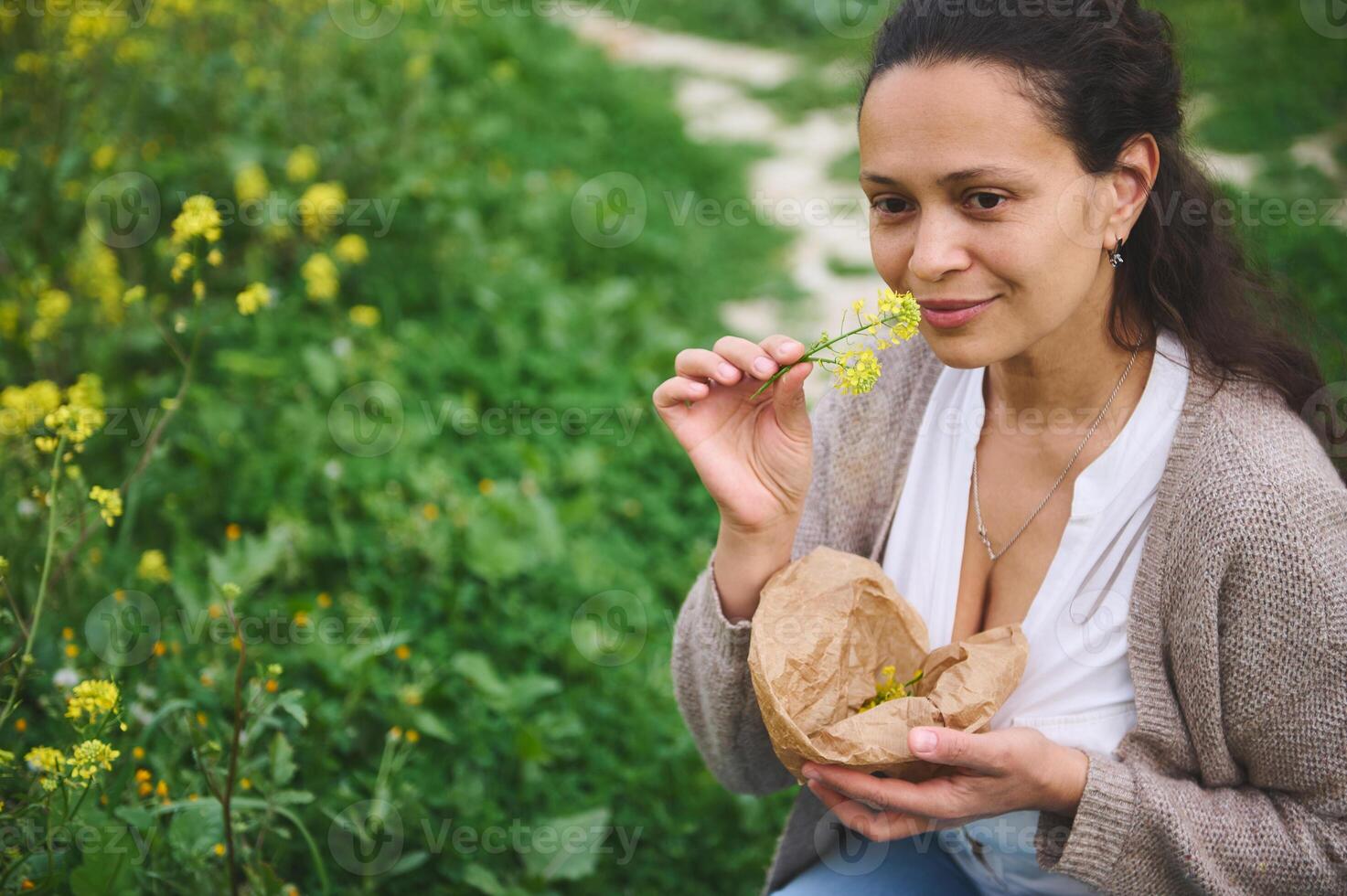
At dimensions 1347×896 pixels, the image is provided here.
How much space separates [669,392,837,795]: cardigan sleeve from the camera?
1.72 meters

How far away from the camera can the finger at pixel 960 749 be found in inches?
54.2

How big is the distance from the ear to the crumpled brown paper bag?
625mm

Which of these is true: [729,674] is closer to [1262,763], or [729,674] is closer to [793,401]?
[793,401]

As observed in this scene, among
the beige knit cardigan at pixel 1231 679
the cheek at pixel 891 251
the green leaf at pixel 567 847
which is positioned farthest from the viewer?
the green leaf at pixel 567 847

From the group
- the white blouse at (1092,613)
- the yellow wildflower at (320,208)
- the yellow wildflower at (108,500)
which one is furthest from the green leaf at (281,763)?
the yellow wildflower at (320,208)

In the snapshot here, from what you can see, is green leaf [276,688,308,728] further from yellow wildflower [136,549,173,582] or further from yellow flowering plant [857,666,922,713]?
yellow wildflower [136,549,173,582]

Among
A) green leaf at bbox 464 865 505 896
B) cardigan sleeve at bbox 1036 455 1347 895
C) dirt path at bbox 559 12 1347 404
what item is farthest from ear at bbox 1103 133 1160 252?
dirt path at bbox 559 12 1347 404

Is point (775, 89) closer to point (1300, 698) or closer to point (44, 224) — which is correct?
point (44, 224)

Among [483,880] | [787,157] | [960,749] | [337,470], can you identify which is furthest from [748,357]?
[787,157]

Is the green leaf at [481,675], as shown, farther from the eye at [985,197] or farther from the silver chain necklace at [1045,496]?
the eye at [985,197]

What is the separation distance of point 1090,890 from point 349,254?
121 inches

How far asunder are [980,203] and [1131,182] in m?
0.27

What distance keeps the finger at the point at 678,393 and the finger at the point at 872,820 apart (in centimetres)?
58

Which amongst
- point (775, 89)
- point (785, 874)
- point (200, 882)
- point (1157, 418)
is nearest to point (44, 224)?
point (200, 882)
